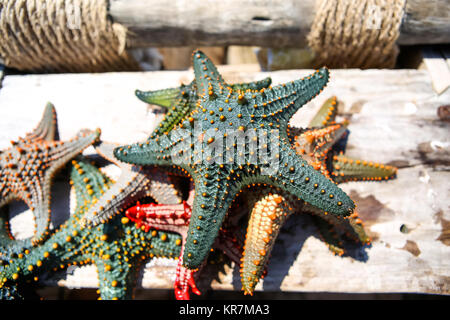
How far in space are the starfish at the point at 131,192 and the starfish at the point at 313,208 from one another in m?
0.65

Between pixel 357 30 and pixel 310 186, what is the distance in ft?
6.30

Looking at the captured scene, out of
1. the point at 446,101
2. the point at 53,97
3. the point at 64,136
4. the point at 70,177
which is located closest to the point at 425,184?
the point at 446,101

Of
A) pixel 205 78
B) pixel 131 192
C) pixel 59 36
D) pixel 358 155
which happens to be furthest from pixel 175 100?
pixel 358 155

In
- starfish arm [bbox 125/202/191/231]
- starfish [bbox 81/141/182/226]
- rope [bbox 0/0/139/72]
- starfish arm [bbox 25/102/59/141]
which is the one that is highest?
rope [bbox 0/0/139/72]

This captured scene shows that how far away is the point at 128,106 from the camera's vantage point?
325 centimetres

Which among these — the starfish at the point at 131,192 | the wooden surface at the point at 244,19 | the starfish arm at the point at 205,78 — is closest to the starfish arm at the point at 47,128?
the starfish at the point at 131,192

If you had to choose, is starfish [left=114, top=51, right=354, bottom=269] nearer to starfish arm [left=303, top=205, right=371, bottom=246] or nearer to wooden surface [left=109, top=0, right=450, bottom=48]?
starfish arm [left=303, top=205, right=371, bottom=246]

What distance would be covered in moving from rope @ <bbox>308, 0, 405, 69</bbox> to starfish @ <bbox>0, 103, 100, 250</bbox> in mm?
2321

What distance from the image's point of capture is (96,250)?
8.54 feet

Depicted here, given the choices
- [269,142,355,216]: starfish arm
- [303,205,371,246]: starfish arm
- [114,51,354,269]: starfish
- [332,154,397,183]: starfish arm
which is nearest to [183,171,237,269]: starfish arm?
[114,51,354,269]: starfish

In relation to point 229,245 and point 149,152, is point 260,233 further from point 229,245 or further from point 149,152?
point 149,152

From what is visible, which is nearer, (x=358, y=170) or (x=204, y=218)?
(x=204, y=218)

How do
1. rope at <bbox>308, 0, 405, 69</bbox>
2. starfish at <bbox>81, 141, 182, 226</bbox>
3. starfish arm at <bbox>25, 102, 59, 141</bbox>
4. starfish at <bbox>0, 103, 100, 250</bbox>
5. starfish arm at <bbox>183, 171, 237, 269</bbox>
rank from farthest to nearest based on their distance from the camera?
1. rope at <bbox>308, 0, 405, 69</bbox>
2. starfish arm at <bbox>25, 102, 59, 141</bbox>
3. starfish at <bbox>0, 103, 100, 250</bbox>
4. starfish at <bbox>81, 141, 182, 226</bbox>
5. starfish arm at <bbox>183, 171, 237, 269</bbox>

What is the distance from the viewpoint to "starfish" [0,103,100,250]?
266 centimetres
